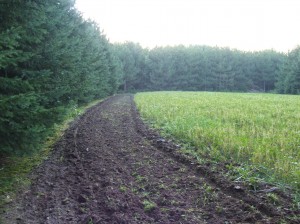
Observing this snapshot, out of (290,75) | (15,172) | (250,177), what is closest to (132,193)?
(250,177)

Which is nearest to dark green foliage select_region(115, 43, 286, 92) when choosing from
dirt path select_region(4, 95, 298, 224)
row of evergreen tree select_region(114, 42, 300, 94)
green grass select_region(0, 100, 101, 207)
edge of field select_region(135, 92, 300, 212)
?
row of evergreen tree select_region(114, 42, 300, 94)

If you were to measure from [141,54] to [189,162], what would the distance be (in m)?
59.1

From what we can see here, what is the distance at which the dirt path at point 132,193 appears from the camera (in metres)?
3.49

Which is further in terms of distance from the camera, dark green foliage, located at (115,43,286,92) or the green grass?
dark green foliage, located at (115,43,286,92)

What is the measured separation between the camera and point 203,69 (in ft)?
208

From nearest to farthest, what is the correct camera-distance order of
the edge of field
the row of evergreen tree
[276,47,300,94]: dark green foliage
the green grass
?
the edge of field < the green grass < [276,47,300,94]: dark green foliage < the row of evergreen tree

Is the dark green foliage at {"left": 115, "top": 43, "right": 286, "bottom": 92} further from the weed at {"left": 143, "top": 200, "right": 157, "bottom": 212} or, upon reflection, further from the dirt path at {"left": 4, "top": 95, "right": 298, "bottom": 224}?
the weed at {"left": 143, "top": 200, "right": 157, "bottom": 212}

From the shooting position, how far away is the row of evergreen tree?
6159 cm

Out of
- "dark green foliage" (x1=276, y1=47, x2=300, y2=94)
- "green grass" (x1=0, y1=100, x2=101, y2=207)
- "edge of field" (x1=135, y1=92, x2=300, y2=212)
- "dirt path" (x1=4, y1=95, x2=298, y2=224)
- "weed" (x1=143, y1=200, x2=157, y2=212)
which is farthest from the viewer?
"dark green foliage" (x1=276, y1=47, x2=300, y2=94)

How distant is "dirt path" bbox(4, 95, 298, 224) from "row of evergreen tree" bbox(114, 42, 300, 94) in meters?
54.0

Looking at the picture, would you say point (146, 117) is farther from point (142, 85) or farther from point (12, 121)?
point (142, 85)

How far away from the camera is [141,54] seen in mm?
62781

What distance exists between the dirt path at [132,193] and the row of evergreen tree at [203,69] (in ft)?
177

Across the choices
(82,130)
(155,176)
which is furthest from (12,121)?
(82,130)
